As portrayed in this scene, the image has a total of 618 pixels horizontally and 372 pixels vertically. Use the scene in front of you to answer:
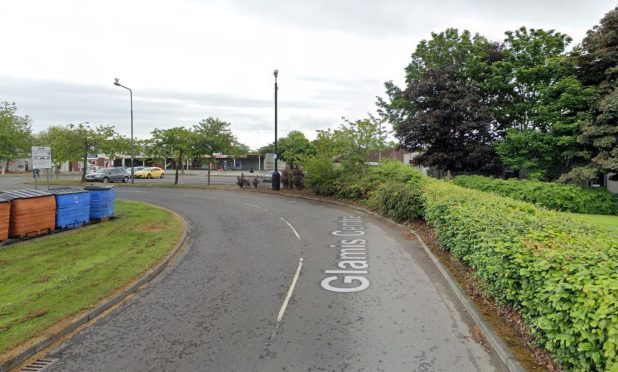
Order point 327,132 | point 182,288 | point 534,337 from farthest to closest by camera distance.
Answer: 1. point 327,132
2. point 182,288
3. point 534,337

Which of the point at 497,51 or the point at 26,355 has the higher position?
the point at 497,51

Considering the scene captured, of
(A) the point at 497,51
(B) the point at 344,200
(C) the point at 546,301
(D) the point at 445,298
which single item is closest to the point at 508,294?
(C) the point at 546,301

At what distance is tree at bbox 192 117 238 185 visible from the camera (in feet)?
110

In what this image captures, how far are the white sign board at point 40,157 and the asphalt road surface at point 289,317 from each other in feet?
30.6

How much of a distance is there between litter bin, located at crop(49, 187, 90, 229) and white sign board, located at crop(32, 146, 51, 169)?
222 centimetres

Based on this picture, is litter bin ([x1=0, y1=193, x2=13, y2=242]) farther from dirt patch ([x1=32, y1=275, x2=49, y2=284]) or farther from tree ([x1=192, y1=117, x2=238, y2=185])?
tree ([x1=192, y1=117, x2=238, y2=185])

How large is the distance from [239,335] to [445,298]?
154 inches

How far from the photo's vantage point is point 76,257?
10.4m

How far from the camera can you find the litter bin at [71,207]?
14.3m

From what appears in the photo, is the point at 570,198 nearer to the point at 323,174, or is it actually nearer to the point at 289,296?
Answer: the point at 323,174

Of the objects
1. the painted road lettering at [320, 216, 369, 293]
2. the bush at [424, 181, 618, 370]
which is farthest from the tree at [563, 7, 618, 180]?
the bush at [424, 181, 618, 370]

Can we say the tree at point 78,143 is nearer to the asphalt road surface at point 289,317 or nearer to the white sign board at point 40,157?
the white sign board at point 40,157

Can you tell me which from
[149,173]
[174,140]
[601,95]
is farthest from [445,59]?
[149,173]

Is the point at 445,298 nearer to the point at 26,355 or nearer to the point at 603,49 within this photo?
the point at 26,355
